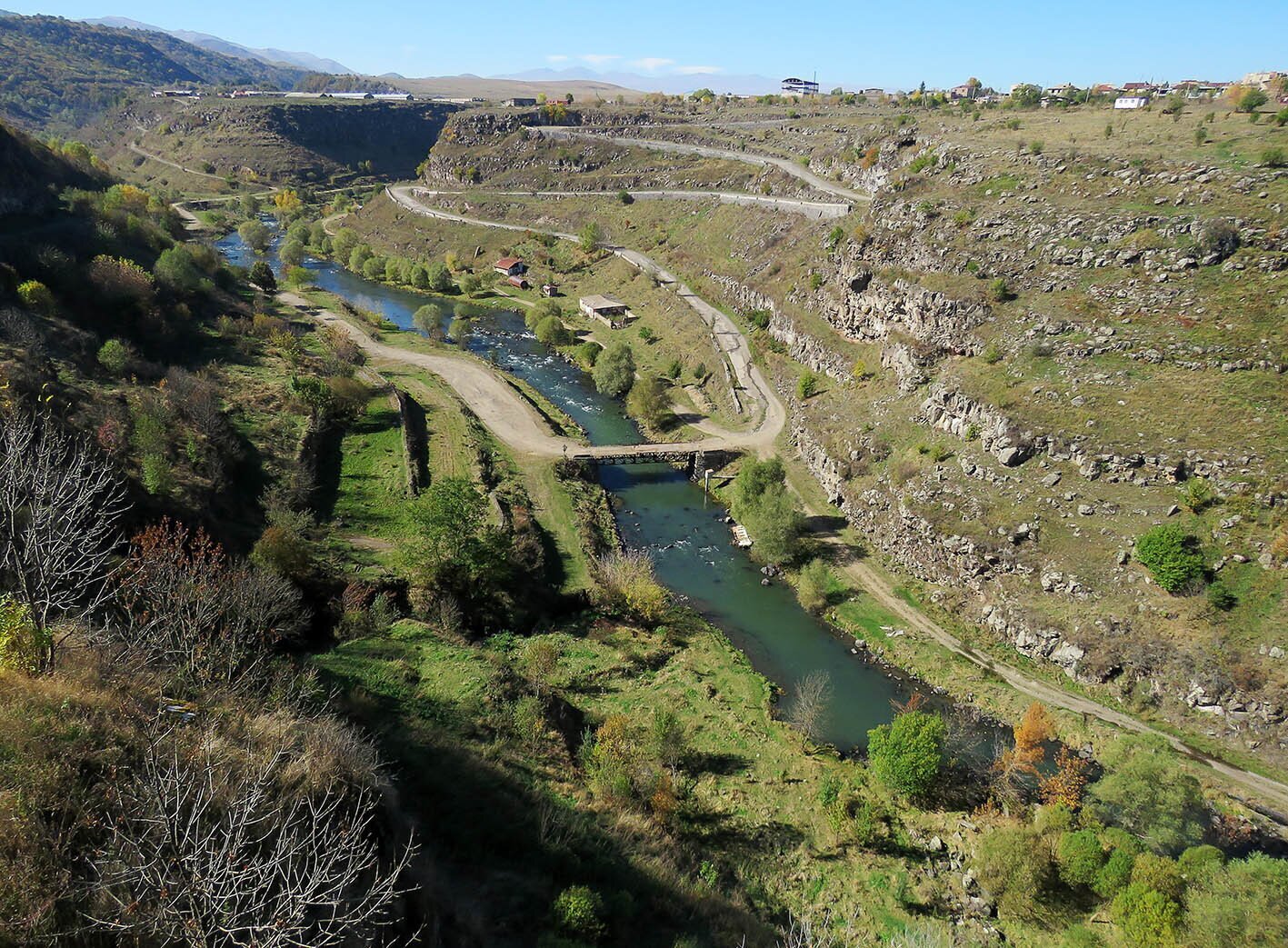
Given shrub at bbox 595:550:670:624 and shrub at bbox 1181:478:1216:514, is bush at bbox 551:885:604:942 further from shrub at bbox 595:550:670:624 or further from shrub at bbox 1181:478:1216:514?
shrub at bbox 1181:478:1216:514

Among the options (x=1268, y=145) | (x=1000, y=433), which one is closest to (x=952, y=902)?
(x=1000, y=433)

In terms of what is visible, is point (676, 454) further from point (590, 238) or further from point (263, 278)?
point (263, 278)

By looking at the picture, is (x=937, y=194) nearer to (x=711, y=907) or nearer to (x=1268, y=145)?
(x=1268, y=145)

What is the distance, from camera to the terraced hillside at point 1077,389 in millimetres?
38281

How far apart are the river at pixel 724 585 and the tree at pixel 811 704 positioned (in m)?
0.47

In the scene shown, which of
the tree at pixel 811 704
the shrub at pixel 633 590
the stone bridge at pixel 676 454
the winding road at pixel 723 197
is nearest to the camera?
the tree at pixel 811 704

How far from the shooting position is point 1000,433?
1969 inches

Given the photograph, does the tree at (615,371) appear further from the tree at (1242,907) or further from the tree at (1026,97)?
the tree at (1026,97)

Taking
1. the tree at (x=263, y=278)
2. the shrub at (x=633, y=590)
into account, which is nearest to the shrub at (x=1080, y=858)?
the shrub at (x=633, y=590)

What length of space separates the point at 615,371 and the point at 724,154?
258 ft

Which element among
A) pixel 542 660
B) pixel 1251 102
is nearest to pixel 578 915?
pixel 542 660

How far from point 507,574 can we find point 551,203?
11409 centimetres

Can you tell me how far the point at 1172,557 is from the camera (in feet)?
126

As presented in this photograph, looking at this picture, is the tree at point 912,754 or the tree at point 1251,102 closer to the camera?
the tree at point 912,754
